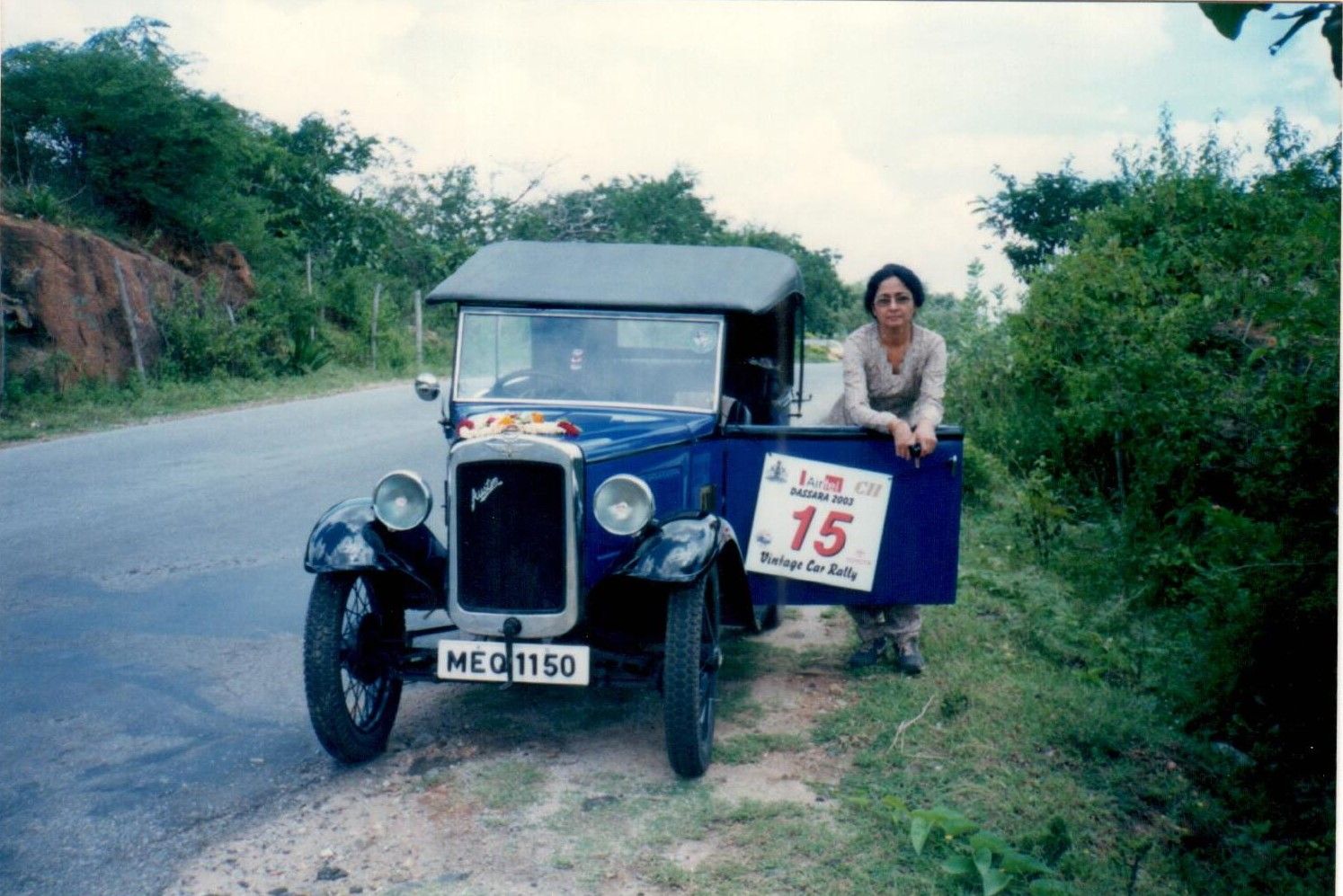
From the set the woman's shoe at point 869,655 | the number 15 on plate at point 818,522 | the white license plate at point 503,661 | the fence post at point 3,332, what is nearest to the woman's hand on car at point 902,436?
the number 15 on plate at point 818,522

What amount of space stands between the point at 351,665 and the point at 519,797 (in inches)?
31.0

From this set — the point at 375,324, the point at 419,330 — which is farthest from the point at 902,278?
the point at 375,324

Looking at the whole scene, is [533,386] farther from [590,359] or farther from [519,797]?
[519,797]

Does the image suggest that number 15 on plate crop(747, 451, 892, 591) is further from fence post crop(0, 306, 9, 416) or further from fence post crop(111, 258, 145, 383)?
fence post crop(111, 258, 145, 383)

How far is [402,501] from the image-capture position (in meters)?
3.96

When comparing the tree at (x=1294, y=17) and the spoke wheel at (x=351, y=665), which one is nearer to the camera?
the tree at (x=1294, y=17)

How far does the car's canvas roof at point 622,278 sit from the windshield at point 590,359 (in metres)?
0.08

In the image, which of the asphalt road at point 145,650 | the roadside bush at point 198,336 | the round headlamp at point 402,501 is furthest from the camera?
the roadside bush at point 198,336

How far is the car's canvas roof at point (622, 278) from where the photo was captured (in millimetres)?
4730

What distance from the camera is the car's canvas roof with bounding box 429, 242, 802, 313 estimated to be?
4730 mm

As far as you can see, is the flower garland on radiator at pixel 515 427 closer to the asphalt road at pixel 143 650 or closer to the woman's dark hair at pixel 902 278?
the asphalt road at pixel 143 650

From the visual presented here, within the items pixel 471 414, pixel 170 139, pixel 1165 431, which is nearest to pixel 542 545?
pixel 471 414

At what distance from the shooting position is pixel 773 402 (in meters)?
5.83

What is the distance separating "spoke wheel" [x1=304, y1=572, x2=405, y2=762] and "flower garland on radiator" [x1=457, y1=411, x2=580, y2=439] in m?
0.64
